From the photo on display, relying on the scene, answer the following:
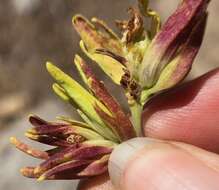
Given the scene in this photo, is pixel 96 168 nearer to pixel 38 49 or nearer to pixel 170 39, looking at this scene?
pixel 170 39

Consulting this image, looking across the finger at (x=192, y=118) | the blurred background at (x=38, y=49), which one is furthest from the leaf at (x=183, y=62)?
the blurred background at (x=38, y=49)

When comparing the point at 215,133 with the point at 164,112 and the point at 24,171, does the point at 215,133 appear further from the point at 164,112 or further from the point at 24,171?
the point at 24,171

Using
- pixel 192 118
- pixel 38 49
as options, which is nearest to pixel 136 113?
pixel 192 118

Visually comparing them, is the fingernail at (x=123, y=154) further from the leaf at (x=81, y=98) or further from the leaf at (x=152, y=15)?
the leaf at (x=152, y=15)

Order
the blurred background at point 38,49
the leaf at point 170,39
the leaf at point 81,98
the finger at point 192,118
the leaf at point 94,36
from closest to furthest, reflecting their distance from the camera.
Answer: the leaf at point 170,39
the leaf at point 81,98
the leaf at point 94,36
the finger at point 192,118
the blurred background at point 38,49

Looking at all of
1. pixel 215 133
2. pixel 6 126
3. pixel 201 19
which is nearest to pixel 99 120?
pixel 201 19

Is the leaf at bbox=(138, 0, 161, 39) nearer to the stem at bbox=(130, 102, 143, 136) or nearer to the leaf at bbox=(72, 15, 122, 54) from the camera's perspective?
the leaf at bbox=(72, 15, 122, 54)

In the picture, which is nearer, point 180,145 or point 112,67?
point 112,67
